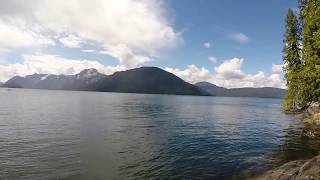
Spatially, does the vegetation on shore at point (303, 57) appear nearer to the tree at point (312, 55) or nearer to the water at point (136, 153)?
the tree at point (312, 55)

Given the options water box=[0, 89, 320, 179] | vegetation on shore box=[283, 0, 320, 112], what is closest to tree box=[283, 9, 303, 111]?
vegetation on shore box=[283, 0, 320, 112]

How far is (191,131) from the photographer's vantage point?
2240 inches

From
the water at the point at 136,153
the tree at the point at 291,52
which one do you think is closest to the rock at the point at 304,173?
the water at the point at 136,153

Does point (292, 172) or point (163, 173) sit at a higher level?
point (292, 172)

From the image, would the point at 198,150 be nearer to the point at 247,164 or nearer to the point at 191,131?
the point at 247,164

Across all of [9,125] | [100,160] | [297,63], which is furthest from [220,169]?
[9,125]

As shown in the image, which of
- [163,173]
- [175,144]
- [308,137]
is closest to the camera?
[163,173]

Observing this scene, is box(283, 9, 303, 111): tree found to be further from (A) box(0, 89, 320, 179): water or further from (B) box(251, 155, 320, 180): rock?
(B) box(251, 155, 320, 180): rock

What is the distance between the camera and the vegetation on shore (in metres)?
44.3

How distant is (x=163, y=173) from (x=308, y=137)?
106 feet

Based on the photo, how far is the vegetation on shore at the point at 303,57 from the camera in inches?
1746

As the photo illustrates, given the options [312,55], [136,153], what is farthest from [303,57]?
[136,153]

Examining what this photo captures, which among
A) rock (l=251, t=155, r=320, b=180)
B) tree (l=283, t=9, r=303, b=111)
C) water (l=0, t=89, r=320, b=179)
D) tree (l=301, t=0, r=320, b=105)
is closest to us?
rock (l=251, t=155, r=320, b=180)

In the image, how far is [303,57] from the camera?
2025 inches
